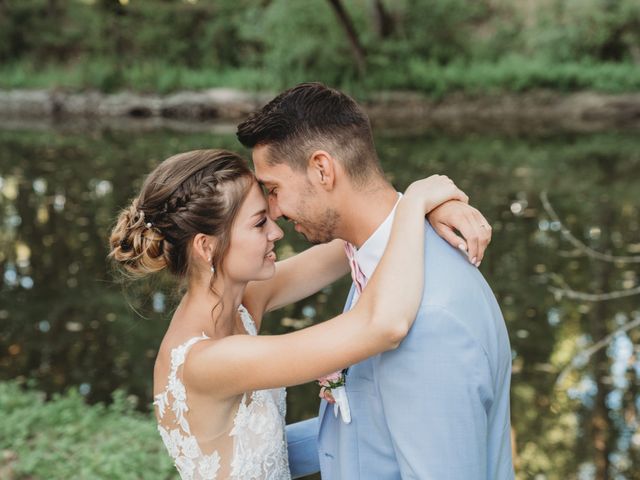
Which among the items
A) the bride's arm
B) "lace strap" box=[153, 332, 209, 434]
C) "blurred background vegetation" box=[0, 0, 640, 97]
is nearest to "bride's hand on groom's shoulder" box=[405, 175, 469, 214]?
the bride's arm

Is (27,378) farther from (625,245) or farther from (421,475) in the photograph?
(625,245)

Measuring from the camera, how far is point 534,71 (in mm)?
23438

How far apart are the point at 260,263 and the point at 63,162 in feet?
49.3

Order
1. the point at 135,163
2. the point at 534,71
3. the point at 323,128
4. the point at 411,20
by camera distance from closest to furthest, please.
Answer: the point at 323,128 < the point at 135,163 < the point at 534,71 < the point at 411,20

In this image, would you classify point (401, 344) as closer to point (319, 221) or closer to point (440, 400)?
point (440, 400)

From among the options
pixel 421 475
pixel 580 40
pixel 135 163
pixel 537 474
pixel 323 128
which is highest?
pixel 323 128

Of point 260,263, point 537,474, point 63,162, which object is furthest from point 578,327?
point 63,162

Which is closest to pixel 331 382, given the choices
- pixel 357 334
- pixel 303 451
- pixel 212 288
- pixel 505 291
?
pixel 357 334

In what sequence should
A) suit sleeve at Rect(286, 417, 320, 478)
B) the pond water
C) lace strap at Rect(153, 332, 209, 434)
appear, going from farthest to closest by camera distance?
the pond water < suit sleeve at Rect(286, 417, 320, 478) < lace strap at Rect(153, 332, 209, 434)

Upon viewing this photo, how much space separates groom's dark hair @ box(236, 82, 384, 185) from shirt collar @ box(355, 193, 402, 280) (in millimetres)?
133

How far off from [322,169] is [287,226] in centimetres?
908

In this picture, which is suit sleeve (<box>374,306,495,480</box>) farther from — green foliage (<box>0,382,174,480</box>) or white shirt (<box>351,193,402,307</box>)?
green foliage (<box>0,382,174,480</box>)

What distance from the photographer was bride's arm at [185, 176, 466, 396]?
198 centimetres

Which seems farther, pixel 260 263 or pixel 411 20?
pixel 411 20
